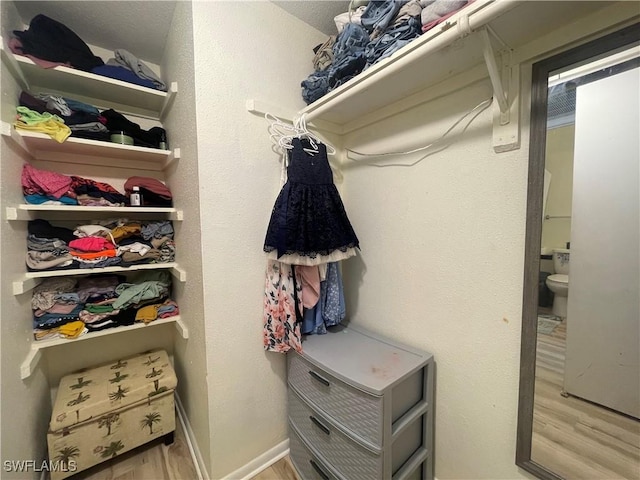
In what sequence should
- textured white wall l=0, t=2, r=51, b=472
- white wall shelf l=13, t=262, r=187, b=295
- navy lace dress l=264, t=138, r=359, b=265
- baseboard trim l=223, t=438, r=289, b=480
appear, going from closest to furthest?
textured white wall l=0, t=2, r=51, b=472
white wall shelf l=13, t=262, r=187, b=295
navy lace dress l=264, t=138, r=359, b=265
baseboard trim l=223, t=438, r=289, b=480

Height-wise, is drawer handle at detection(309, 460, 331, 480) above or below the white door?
below

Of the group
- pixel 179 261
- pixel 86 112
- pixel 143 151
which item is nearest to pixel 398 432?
pixel 179 261

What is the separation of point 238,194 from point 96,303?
0.97 m

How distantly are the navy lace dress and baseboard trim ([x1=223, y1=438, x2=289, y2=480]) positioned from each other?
1.03m

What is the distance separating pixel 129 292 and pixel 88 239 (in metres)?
0.33

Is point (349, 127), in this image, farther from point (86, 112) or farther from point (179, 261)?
point (86, 112)

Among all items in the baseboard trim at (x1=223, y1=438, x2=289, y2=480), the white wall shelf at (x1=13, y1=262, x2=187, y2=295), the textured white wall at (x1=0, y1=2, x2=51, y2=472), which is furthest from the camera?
the baseboard trim at (x1=223, y1=438, x2=289, y2=480)

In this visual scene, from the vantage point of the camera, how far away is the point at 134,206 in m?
1.30

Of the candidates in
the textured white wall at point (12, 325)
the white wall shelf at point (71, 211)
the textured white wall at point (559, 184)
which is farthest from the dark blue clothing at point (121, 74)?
the textured white wall at point (559, 184)

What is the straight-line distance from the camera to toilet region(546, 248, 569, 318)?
75 centimetres

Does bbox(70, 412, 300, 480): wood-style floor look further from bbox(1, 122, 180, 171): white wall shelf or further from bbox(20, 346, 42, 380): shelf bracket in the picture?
bbox(1, 122, 180, 171): white wall shelf

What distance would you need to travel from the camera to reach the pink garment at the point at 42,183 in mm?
1079

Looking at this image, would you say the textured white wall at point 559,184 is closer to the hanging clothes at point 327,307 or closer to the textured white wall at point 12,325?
the hanging clothes at point 327,307

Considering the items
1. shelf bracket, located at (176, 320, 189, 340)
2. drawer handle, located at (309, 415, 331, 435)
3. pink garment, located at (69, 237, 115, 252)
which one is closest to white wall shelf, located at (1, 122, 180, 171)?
pink garment, located at (69, 237, 115, 252)
